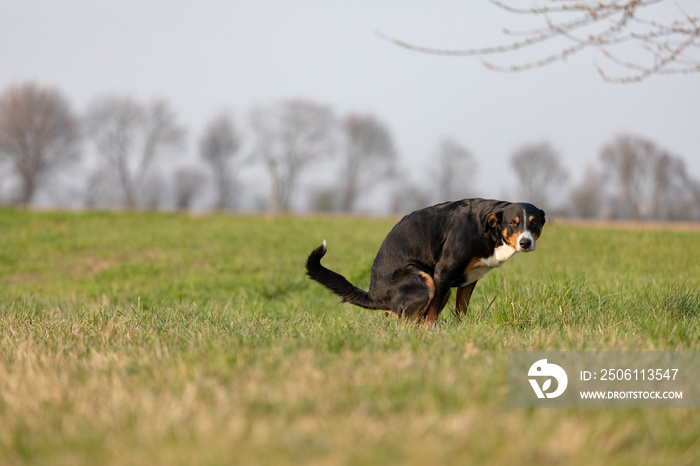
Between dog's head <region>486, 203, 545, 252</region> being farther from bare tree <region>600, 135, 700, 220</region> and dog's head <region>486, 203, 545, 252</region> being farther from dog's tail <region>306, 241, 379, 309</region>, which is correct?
bare tree <region>600, 135, 700, 220</region>

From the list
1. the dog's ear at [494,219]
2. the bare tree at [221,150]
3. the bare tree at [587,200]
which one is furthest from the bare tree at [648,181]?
the dog's ear at [494,219]

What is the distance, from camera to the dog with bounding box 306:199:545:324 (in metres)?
5.59

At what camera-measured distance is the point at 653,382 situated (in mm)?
3355

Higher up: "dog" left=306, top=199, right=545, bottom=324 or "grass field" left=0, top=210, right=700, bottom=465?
"dog" left=306, top=199, right=545, bottom=324

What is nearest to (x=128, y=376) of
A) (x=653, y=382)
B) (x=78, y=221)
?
(x=653, y=382)

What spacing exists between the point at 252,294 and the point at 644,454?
24.9 ft

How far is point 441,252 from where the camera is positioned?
5.75 metres

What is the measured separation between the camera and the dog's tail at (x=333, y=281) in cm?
607

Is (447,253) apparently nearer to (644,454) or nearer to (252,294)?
(644,454)

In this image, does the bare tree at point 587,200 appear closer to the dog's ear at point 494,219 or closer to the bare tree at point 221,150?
the bare tree at point 221,150

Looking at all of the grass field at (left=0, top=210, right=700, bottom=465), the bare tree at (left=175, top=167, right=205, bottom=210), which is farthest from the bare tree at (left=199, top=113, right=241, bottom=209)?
the grass field at (left=0, top=210, right=700, bottom=465)

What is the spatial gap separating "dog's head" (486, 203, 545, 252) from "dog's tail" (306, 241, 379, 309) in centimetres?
142

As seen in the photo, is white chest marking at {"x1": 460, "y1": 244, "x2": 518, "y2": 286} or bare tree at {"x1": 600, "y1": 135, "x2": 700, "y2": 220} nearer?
white chest marking at {"x1": 460, "y1": 244, "x2": 518, "y2": 286}

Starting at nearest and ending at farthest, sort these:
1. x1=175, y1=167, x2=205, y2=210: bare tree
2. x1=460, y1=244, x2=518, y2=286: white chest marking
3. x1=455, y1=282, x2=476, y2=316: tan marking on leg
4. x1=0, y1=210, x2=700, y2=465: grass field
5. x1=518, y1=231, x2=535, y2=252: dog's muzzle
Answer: x1=0, y1=210, x2=700, y2=465: grass field < x1=518, y1=231, x2=535, y2=252: dog's muzzle < x1=460, y1=244, x2=518, y2=286: white chest marking < x1=455, y1=282, x2=476, y2=316: tan marking on leg < x1=175, y1=167, x2=205, y2=210: bare tree
